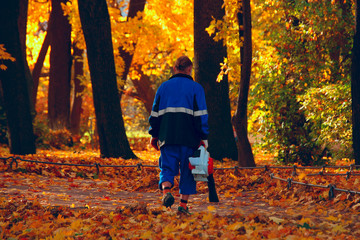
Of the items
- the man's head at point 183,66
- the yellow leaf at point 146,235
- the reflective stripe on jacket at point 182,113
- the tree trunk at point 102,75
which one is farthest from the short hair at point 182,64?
the tree trunk at point 102,75

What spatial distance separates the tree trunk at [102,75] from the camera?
11.9 m

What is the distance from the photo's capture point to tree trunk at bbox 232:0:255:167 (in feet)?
30.9

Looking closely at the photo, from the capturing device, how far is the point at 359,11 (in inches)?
364

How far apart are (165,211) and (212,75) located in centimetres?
661

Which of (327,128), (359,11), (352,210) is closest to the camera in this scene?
(352,210)

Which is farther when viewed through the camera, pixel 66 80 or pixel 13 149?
pixel 66 80

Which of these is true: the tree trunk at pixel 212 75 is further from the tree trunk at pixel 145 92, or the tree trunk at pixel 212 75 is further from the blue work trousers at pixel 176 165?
the tree trunk at pixel 145 92

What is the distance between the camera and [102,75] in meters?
11.9

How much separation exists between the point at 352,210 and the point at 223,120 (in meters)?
6.49

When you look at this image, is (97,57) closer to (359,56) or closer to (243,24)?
(243,24)

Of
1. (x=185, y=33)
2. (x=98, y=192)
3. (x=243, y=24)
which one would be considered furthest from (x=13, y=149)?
(x=185, y=33)

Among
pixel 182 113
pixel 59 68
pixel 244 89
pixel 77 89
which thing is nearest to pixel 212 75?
pixel 244 89

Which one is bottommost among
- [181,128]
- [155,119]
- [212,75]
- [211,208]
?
[211,208]

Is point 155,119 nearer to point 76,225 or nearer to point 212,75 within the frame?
point 76,225
